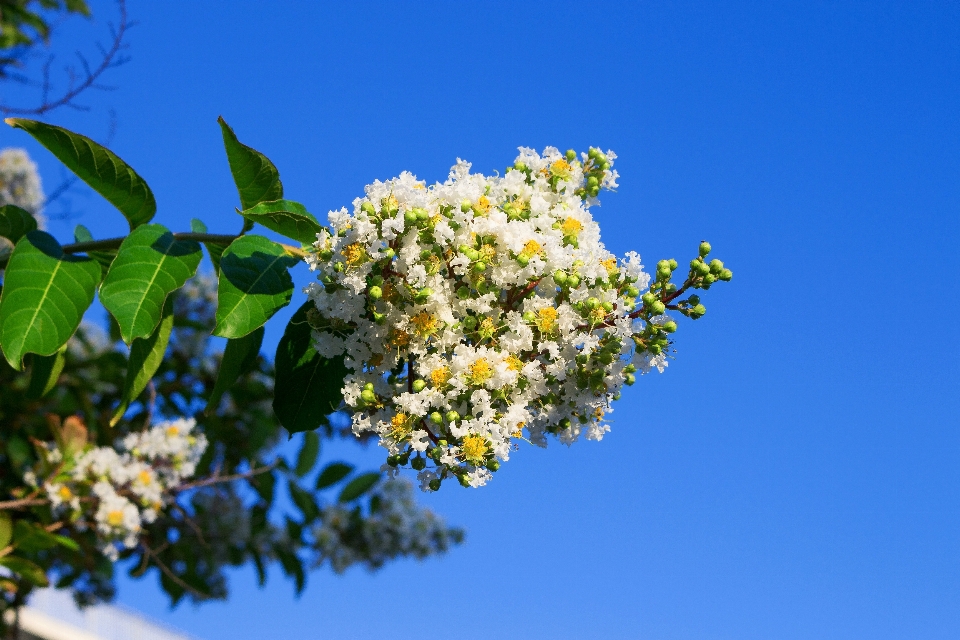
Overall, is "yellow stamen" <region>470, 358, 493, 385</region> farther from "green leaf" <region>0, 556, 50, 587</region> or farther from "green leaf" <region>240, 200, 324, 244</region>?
"green leaf" <region>0, 556, 50, 587</region>

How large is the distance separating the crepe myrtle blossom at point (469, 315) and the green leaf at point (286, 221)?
0.40ft

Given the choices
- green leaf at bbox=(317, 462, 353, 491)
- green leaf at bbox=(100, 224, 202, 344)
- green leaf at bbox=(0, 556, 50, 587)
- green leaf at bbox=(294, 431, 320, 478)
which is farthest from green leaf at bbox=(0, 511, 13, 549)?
green leaf at bbox=(100, 224, 202, 344)

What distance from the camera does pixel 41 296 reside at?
163cm

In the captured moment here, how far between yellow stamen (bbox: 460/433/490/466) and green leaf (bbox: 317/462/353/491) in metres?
2.90

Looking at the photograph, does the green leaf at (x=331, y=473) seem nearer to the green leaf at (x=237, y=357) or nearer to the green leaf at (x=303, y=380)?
the green leaf at (x=237, y=357)

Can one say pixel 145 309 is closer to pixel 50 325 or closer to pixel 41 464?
pixel 50 325

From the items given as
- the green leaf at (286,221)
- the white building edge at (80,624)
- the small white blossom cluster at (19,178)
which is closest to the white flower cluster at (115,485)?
the green leaf at (286,221)

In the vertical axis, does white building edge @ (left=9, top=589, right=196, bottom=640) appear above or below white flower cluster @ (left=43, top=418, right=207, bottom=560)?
above

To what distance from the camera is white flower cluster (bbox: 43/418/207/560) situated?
3.20 meters

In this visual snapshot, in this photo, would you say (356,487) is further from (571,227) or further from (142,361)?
(571,227)

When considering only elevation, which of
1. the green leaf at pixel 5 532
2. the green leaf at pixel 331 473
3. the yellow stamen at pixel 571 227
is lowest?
the green leaf at pixel 5 532

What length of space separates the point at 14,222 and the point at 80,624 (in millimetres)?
11946

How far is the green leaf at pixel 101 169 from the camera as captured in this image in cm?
169

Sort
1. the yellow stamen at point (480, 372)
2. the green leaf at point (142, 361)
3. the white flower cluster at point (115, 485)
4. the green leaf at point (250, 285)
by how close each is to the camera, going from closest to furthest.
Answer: the yellow stamen at point (480, 372) < the green leaf at point (250, 285) < the green leaf at point (142, 361) < the white flower cluster at point (115, 485)
